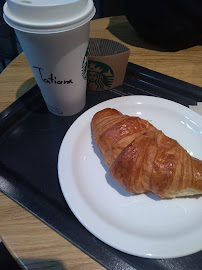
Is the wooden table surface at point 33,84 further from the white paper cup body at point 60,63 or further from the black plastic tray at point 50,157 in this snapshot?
the white paper cup body at point 60,63

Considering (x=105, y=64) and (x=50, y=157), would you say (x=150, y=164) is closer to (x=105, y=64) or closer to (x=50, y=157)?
(x=50, y=157)

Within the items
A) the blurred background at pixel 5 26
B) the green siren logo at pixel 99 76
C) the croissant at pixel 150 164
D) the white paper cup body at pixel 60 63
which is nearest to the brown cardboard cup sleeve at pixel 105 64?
the green siren logo at pixel 99 76

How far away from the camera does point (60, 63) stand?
2.36 feet

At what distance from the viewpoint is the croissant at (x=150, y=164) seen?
64 centimetres

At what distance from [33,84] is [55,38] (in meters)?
0.46

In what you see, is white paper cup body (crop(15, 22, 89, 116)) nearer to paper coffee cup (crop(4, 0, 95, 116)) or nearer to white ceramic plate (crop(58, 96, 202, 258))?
paper coffee cup (crop(4, 0, 95, 116))

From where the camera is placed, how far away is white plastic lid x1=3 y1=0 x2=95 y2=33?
583 mm

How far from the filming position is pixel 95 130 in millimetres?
786

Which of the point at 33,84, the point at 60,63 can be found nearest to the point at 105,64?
the point at 60,63

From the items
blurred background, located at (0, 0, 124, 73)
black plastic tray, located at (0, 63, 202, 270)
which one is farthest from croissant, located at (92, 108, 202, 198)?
blurred background, located at (0, 0, 124, 73)

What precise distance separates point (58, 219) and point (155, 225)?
0.28 m

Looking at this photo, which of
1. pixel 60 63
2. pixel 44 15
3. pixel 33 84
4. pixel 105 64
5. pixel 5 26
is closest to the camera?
pixel 44 15

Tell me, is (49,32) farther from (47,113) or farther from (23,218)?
(23,218)

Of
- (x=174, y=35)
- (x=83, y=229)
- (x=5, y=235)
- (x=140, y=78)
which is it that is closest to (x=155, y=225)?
(x=83, y=229)
